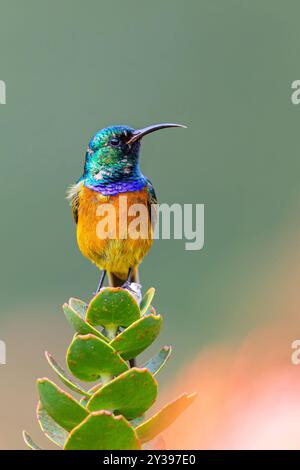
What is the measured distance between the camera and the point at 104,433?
2.09 feet

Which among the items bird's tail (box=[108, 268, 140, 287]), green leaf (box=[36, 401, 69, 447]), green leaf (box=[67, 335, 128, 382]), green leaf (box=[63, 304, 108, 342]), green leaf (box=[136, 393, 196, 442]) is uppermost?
green leaf (box=[63, 304, 108, 342])

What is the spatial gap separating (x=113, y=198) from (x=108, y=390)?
1.32 metres

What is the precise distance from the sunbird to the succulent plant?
0.97 m

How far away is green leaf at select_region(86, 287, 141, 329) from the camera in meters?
0.85

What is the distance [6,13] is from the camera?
4.56 meters

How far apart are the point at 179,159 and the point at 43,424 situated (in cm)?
298

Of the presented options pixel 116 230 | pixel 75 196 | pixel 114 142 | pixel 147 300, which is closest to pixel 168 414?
pixel 147 300

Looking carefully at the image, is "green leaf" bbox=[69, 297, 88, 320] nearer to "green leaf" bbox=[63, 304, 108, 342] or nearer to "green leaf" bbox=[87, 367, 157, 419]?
"green leaf" bbox=[63, 304, 108, 342]

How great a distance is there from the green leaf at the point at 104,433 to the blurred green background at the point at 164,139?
832 millimetres

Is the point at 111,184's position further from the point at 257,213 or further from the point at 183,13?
the point at 183,13

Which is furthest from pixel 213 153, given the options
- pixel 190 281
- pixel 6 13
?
pixel 6 13

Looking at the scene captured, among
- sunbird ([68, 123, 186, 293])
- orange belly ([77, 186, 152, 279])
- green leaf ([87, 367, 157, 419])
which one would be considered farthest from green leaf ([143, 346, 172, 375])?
orange belly ([77, 186, 152, 279])

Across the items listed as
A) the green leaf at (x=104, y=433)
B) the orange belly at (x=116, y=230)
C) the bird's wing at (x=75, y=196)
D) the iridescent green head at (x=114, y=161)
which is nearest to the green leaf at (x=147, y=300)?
the green leaf at (x=104, y=433)

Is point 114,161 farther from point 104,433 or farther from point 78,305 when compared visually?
point 104,433
